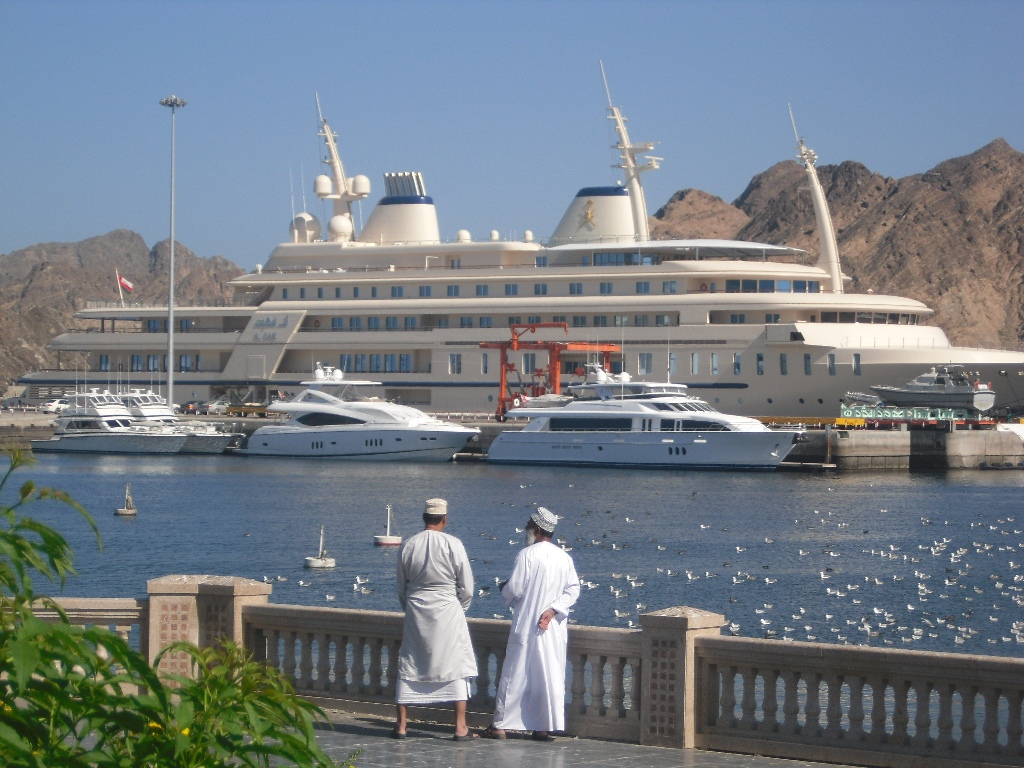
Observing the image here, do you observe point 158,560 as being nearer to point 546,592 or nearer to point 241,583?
point 241,583

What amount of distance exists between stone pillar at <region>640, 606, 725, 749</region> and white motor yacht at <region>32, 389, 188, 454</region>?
5032 centimetres

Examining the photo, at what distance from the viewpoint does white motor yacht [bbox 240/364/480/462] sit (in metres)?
54.7

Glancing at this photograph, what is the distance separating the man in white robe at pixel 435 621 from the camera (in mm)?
9797

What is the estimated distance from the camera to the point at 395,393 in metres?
67.2

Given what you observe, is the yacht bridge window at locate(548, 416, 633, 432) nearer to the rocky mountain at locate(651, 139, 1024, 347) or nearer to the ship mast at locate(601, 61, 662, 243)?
the ship mast at locate(601, 61, 662, 243)

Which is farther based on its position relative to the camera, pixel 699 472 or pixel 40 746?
pixel 699 472

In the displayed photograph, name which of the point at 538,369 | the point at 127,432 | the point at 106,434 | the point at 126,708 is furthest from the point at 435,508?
the point at 538,369

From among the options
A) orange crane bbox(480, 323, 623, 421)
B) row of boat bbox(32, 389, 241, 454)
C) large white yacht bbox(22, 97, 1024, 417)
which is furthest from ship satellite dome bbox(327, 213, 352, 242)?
row of boat bbox(32, 389, 241, 454)

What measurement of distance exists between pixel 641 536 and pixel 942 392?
25830mm

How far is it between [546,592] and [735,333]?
51.0m

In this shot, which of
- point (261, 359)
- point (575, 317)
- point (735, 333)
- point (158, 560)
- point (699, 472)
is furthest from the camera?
point (261, 359)

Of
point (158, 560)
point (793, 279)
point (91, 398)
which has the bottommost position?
point (158, 560)

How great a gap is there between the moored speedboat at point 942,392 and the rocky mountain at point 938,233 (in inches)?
3012

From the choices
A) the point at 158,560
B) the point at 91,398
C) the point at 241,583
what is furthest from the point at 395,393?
the point at 241,583
